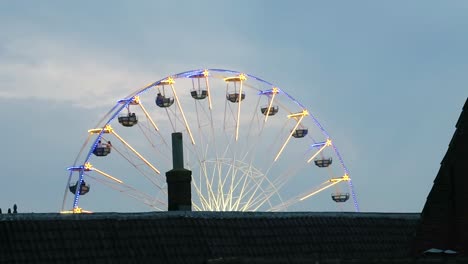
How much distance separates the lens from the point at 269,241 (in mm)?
33062

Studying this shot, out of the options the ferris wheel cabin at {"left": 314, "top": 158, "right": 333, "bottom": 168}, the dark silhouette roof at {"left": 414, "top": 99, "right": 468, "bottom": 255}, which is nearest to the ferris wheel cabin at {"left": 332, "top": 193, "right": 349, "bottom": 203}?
the ferris wheel cabin at {"left": 314, "top": 158, "right": 333, "bottom": 168}

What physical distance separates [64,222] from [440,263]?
Result: 9.34 m

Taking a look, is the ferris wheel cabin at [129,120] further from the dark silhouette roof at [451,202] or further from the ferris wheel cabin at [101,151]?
the dark silhouette roof at [451,202]

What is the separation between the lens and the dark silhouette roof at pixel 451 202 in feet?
95.1

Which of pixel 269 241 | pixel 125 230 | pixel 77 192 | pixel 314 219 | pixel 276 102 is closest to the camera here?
pixel 125 230

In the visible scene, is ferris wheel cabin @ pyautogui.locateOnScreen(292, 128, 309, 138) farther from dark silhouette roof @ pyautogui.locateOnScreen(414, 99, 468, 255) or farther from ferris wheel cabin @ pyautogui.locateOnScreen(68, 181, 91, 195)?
dark silhouette roof @ pyautogui.locateOnScreen(414, 99, 468, 255)

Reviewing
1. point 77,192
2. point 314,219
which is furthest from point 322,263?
point 77,192

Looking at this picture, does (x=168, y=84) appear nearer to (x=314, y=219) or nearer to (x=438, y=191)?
(x=314, y=219)

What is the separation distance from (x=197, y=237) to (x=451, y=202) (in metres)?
6.91

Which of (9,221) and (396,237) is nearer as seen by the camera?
(9,221)

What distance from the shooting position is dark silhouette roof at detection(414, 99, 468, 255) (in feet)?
95.1

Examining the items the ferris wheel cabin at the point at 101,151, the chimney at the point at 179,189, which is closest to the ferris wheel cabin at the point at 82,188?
the ferris wheel cabin at the point at 101,151

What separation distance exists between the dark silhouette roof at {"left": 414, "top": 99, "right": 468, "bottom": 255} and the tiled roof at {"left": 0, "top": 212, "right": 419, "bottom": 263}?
1.50 m

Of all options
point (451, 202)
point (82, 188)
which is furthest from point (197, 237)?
point (82, 188)
